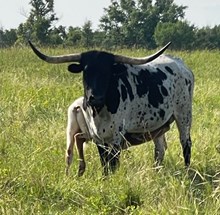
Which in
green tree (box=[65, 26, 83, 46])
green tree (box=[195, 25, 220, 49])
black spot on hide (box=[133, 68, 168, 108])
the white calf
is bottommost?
green tree (box=[195, 25, 220, 49])

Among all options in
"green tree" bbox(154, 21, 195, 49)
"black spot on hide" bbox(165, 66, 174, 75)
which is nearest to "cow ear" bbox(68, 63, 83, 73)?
"black spot on hide" bbox(165, 66, 174, 75)

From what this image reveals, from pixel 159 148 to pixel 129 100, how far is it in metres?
1.07


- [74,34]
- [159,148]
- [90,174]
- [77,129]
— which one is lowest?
[74,34]

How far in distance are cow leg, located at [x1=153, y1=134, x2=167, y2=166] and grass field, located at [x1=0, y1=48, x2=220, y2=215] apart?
91mm

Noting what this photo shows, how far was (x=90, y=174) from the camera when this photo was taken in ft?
19.9

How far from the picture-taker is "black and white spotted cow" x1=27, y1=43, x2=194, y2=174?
6.20 meters

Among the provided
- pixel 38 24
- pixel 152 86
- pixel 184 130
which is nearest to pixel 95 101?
pixel 152 86

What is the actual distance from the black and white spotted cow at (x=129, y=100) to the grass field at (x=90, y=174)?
0.70ft

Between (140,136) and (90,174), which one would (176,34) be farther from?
(90,174)

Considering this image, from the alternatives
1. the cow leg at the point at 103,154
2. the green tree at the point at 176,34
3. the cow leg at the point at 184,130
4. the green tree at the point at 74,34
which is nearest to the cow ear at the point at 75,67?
the cow leg at the point at 103,154

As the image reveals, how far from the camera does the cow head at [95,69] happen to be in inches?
236

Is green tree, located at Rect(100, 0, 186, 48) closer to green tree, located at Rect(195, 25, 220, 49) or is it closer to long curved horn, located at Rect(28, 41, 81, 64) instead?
green tree, located at Rect(195, 25, 220, 49)

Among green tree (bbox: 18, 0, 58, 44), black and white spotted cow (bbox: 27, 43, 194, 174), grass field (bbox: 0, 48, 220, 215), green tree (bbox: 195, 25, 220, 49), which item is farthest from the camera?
green tree (bbox: 195, 25, 220, 49)

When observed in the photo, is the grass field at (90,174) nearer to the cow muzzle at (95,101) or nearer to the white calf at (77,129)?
the white calf at (77,129)
